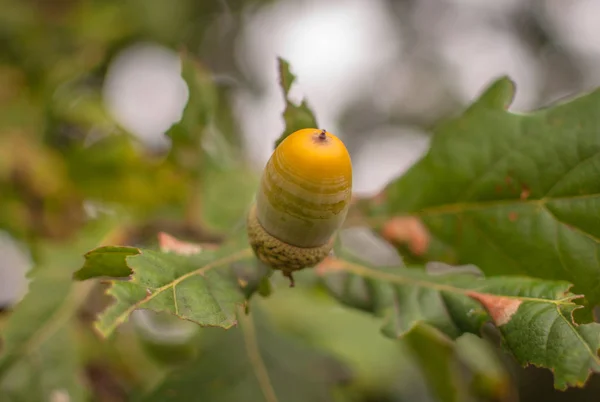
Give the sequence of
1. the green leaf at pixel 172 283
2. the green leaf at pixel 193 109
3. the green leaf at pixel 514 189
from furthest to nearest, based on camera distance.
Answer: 1. the green leaf at pixel 193 109
2. the green leaf at pixel 514 189
3. the green leaf at pixel 172 283

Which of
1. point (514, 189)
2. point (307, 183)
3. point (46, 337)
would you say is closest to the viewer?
point (307, 183)

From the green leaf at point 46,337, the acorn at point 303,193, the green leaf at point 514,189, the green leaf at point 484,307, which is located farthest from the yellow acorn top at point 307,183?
the green leaf at point 46,337

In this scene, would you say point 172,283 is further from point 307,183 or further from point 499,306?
point 499,306

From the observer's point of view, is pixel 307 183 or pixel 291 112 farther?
pixel 291 112

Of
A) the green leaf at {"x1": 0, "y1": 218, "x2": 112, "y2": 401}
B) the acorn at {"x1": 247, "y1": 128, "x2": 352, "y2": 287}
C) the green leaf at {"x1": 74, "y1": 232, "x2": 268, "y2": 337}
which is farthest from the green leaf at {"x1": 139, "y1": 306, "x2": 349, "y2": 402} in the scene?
the acorn at {"x1": 247, "y1": 128, "x2": 352, "y2": 287}

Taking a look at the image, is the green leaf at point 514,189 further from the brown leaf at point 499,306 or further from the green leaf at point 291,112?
the green leaf at point 291,112

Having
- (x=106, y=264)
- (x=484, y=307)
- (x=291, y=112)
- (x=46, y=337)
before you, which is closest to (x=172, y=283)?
(x=106, y=264)
